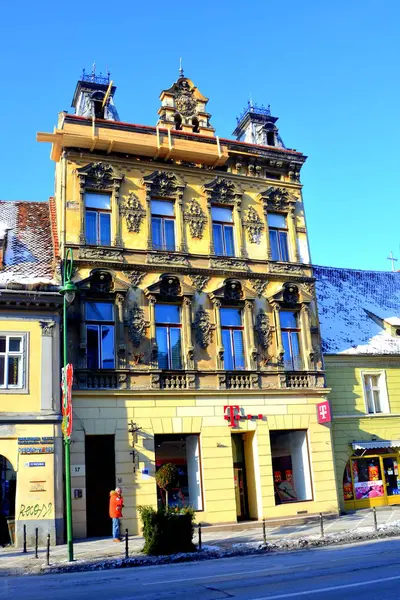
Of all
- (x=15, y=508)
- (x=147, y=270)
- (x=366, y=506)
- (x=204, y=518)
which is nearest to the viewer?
(x=15, y=508)

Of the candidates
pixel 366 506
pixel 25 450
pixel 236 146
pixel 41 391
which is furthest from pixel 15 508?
pixel 236 146

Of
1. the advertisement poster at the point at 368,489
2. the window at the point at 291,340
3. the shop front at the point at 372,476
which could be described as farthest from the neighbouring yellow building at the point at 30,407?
the advertisement poster at the point at 368,489

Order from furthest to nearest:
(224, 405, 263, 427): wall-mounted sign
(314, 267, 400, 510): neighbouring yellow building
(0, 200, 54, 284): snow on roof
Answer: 1. (314, 267, 400, 510): neighbouring yellow building
2. (224, 405, 263, 427): wall-mounted sign
3. (0, 200, 54, 284): snow on roof

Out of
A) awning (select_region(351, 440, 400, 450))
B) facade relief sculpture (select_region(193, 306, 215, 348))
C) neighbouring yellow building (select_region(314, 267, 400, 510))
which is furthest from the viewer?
neighbouring yellow building (select_region(314, 267, 400, 510))

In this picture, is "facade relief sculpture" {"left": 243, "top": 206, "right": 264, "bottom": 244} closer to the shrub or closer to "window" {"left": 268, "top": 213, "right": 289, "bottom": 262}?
"window" {"left": 268, "top": 213, "right": 289, "bottom": 262}

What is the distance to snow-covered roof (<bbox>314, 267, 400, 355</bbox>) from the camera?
2720 cm

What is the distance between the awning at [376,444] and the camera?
25.2 meters

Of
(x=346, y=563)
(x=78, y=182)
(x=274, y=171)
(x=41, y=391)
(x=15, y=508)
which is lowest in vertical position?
(x=346, y=563)

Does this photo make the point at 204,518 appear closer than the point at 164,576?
No

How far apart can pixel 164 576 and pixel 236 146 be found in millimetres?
18118

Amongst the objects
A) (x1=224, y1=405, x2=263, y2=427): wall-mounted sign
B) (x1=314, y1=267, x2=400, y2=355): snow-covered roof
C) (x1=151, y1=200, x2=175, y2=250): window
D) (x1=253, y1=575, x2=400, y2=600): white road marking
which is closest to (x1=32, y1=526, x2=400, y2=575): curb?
(x1=224, y1=405, x2=263, y2=427): wall-mounted sign

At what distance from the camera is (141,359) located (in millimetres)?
21578

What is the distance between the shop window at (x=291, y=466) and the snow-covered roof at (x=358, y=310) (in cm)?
431

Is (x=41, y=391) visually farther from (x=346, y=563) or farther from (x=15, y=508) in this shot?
(x=346, y=563)
